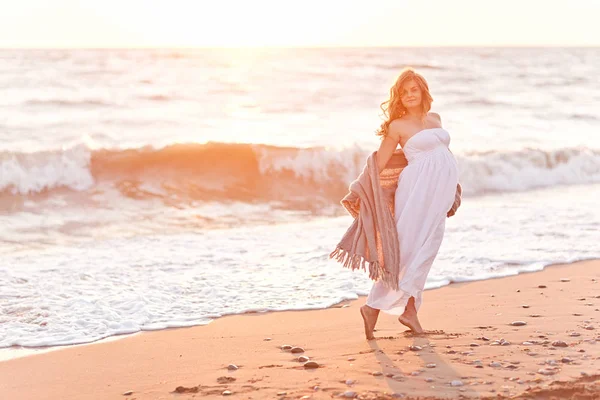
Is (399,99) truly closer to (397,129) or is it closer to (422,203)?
(397,129)

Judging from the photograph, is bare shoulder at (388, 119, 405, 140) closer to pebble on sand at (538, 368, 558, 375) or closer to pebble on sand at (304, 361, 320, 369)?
pebble on sand at (304, 361, 320, 369)

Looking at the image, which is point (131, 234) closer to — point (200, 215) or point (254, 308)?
point (200, 215)

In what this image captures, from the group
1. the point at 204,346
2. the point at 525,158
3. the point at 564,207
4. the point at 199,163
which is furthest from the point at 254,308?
the point at 525,158

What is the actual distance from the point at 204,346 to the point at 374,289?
46.9 inches

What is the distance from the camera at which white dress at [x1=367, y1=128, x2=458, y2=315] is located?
510 centimetres

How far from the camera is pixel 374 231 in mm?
5129

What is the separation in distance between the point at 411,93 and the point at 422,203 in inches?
28.0

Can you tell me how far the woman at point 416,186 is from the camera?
511cm

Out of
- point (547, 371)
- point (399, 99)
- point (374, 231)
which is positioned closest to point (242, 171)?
point (399, 99)

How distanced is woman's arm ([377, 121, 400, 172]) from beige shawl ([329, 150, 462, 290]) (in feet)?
0.12

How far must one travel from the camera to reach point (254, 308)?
6.36m

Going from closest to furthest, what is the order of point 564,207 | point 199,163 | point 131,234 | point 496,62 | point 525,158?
1. point 131,234
2. point 564,207
3. point 199,163
4. point 525,158
5. point 496,62

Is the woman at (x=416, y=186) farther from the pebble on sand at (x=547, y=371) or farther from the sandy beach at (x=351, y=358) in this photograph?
the pebble on sand at (x=547, y=371)

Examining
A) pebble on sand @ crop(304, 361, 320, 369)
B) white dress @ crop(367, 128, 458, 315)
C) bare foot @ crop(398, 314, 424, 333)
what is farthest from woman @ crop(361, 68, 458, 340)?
pebble on sand @ crop(304, 361, 320, 369)
